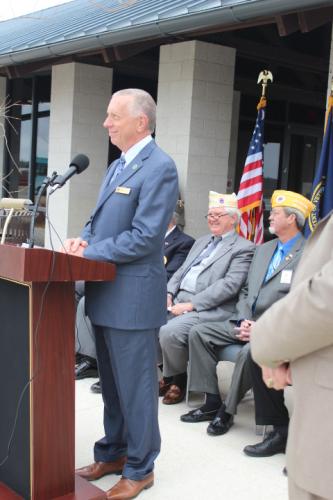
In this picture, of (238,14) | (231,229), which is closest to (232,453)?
(231,229)

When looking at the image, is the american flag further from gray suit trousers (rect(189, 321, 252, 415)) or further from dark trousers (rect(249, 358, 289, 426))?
dark trousers (rect(249, 358, 289, 426))

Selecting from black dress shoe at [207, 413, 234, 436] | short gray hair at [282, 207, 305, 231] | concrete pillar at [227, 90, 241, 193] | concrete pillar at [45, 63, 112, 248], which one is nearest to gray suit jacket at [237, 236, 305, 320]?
short gray hair at [282, 207, 305, 231]

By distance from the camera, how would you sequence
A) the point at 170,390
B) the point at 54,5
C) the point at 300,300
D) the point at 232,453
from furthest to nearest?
the point at 54,5 < the point at 170,390 < the point at 232,453 < the point at 300,300

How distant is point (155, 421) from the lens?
307cm

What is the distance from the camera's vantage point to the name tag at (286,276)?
4.04 metres

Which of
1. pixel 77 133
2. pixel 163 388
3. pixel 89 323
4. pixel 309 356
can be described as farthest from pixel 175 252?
pixel 309 356

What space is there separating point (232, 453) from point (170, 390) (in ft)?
3.29

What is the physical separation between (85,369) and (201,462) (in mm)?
1755

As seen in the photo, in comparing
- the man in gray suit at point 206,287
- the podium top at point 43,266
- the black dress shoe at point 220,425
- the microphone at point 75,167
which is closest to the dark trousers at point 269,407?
the black dress shoe at point 220,425

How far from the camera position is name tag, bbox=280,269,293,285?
13.3 feet

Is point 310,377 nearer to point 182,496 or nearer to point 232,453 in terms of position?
point 182,496

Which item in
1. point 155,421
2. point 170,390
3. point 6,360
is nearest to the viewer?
point 6,360

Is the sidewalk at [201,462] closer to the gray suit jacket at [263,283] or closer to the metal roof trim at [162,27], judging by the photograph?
the gray suit jacket at [263,283]

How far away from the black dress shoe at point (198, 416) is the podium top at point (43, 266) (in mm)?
1790
